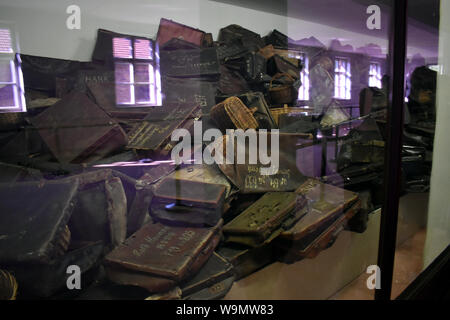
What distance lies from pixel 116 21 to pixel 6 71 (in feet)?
1.86

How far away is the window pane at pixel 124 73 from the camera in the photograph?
1399 millimetres

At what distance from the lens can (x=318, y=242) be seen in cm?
145

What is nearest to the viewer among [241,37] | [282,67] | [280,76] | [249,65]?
[280,76]

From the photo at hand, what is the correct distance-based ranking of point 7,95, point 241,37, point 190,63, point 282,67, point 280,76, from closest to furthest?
point 7,95, point 190,63, point 280,76, point 282,67, point 241,37

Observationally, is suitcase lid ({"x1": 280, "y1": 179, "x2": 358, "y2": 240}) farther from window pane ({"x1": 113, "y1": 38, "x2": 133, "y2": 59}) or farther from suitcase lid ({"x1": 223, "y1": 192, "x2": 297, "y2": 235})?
window pane ({"x1": 113, "y1": 38, "x2": 133, "y2": 59})

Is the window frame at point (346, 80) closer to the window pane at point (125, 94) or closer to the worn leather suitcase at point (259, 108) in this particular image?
the worn leather suitcase at point (259, 108)

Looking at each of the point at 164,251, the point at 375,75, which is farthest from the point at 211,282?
the point at 375,75

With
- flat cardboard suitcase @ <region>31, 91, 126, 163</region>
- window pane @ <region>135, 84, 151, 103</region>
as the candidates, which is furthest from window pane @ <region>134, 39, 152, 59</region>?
flat cardboard suitcase @ <region>31, 91, 126, 163</region>

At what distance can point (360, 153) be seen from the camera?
174 centimetres

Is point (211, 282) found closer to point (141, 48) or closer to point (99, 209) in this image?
point (99, 209)

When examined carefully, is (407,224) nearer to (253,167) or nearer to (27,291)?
(253,167)

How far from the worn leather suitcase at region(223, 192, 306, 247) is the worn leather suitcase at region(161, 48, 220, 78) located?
98cm

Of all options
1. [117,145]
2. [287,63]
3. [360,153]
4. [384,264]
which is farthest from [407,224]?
[117,145]

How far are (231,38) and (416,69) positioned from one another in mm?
1578
